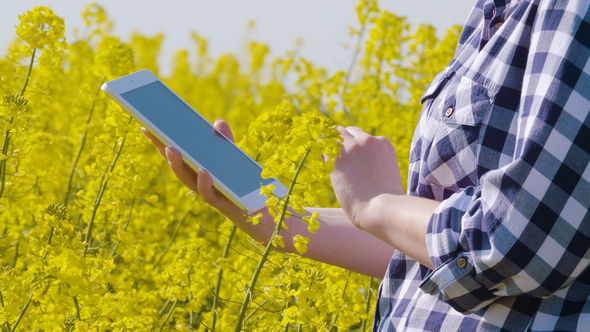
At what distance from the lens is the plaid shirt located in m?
0.90

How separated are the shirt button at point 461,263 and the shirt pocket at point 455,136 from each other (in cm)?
15

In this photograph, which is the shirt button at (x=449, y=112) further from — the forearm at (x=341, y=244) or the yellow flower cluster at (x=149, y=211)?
the forearm at (x=341, y=244)

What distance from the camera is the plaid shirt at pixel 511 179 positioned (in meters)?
0.90

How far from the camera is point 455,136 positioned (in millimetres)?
1112

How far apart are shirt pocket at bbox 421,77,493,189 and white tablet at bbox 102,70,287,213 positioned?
0.41 m

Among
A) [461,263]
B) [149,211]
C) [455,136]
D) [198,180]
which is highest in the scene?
[455,136]

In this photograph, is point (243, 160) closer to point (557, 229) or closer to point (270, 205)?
point (270, 205)

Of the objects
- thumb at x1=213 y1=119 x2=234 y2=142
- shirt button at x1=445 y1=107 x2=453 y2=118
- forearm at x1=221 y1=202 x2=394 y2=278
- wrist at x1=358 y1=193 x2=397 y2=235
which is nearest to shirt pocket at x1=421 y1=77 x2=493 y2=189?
shirt button at x1=445 y1=107 x2=453 y2=118

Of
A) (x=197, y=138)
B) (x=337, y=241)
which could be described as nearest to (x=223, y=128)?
(x=197, y=138)

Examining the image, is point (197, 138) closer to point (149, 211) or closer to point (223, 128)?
point (223, 128)

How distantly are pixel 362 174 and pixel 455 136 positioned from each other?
171 mm

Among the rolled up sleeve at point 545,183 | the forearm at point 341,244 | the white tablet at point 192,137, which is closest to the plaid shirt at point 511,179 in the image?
the rolled up sleeve at point 545,183

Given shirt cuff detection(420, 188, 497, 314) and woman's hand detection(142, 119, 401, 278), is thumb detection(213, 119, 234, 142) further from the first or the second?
shirt cuff detection(420, 188, 497, 314)

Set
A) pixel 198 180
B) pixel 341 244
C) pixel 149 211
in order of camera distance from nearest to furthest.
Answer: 1. pixel 198 180
2. pixel 341 244
3. pixel 149 211
